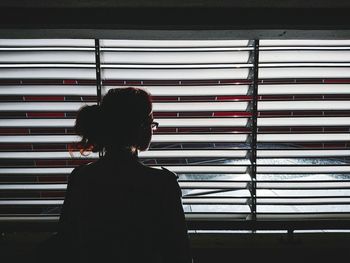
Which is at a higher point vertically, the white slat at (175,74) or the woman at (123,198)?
the white slat at (175,74)

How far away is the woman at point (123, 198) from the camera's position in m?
1.91

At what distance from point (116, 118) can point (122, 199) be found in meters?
0.53

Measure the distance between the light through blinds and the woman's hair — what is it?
1.90 metres

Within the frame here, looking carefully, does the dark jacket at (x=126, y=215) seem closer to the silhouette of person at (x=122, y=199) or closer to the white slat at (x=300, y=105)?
the silhouette of person at (x=122, y=199)

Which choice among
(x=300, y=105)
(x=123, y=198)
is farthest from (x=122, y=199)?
(x=300, y=105)

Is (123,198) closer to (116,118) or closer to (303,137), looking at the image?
(116,118)

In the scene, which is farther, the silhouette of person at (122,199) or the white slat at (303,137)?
the white slat at (303,137)

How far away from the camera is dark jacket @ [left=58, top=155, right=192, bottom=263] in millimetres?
1907

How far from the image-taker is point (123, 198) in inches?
75.0

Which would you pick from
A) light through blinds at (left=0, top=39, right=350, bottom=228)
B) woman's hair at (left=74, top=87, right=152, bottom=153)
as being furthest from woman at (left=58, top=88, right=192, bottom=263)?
light through blinds at (left=0, top=39, right=350, bottom=228)

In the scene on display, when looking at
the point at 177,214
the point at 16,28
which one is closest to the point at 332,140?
the point at 177,214

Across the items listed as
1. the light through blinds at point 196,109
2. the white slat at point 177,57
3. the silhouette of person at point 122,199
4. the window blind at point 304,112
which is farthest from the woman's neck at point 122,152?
the window blind at point 304,112

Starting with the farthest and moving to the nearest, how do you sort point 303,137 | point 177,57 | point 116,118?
point 303,137, point 177,57, point 116,118

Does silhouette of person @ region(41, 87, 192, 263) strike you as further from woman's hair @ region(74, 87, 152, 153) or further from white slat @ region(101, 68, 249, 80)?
white slat @ region(101, 68, 249, 80)
